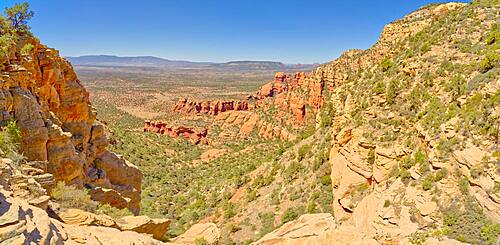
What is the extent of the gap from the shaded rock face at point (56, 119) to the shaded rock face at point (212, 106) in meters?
79.4

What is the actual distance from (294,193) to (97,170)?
15.8m

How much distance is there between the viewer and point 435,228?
13867 mm

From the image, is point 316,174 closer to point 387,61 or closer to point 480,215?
point 387,61

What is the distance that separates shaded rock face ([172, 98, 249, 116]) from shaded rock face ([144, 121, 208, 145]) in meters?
21.3

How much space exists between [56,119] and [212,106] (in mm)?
90184

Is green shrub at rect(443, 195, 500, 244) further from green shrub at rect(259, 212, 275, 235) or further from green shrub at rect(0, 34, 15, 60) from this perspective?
green shrub at rect(0, 34, 15, 60)

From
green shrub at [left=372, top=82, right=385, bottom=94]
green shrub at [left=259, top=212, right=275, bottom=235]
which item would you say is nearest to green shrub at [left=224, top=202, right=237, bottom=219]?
green shrub at [left=259, top=212, right=275, bottom=235]

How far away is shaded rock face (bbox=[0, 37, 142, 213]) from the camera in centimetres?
1795

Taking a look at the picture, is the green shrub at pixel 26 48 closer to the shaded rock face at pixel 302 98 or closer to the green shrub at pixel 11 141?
the green shrub at pixel 11 141

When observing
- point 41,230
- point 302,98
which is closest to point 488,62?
point 41,230

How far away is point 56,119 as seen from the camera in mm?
21953

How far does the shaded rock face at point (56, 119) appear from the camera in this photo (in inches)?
707

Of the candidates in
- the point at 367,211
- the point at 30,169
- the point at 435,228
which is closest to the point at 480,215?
the point at 435,228

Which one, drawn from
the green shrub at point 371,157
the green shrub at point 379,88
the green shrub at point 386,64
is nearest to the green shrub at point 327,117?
→ the green shrub at point 386,64
